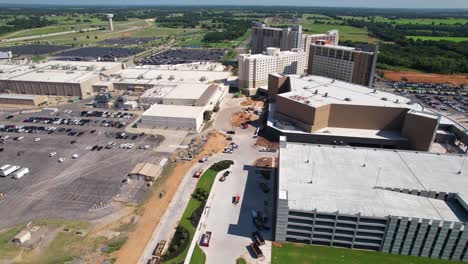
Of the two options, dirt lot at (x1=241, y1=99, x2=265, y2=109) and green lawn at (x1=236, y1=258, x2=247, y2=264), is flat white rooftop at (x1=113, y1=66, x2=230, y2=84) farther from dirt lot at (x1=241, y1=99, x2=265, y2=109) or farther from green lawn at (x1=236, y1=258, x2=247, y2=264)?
green lawn at (x1=236, y1=258, x2=247, y2=264)

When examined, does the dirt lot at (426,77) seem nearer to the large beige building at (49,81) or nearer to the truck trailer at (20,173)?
the large beige building at (49,81)

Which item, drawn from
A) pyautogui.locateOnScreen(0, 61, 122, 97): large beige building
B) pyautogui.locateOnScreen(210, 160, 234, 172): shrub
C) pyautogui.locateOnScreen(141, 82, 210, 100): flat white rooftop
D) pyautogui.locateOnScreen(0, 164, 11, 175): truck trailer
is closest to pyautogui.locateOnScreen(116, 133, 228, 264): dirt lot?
pyautogui.locateOnScreen(210, 160, 234, 172): shrub

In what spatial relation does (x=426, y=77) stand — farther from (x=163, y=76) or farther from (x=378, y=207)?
(x=378, y=207)

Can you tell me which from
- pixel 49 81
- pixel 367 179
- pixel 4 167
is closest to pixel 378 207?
pixel 367 179

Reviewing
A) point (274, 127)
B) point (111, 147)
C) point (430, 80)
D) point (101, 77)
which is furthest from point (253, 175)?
point (430, 80)

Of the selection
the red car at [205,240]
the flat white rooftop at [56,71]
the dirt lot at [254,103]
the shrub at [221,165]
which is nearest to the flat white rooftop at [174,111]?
the dirt lot at [254,103]

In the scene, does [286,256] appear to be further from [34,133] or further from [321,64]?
[321,64]

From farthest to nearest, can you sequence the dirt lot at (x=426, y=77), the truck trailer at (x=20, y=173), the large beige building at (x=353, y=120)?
the dirt lot at (x=426, y=77) → the large beige building at (x=353, y=120) → the truck trailer at (x=20, y=173)
